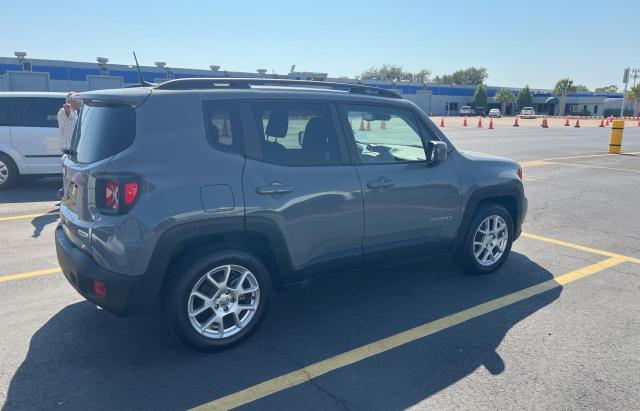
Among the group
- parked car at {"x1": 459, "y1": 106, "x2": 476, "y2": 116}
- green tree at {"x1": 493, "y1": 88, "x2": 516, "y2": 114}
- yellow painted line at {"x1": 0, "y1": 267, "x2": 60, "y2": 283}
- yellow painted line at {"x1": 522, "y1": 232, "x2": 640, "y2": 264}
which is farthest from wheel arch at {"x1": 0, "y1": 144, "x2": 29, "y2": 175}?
green tree at {"x1": 493, "y1": 88, "x2": 516, "y2": 114}

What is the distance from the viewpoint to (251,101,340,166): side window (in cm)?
368

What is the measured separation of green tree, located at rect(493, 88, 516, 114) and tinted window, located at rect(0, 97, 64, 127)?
87.0 m

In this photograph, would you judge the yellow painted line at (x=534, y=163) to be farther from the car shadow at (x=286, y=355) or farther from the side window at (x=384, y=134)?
the side window at (x=384, y=134)

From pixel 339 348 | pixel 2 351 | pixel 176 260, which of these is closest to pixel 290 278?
pixel 339 348

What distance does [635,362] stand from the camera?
346 centimetres

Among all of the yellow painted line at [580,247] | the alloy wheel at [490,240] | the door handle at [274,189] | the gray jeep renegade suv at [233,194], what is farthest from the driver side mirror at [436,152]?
the yellow painted line at [580,247]

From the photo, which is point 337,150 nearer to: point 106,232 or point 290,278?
point 290,278

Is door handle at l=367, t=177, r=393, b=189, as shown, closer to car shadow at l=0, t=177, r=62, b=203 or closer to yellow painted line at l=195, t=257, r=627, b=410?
yellow painted line at l=195, t=257, r=627, b=410

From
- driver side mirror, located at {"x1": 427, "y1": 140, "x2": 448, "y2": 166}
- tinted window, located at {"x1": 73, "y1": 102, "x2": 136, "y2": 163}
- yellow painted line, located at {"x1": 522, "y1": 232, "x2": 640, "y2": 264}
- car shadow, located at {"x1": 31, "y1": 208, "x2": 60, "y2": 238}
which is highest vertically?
tinted window, located at {"x1": 73, "y1": 102, "x2": 136, "y2": 163}

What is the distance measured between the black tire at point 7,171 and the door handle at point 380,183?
7.94m

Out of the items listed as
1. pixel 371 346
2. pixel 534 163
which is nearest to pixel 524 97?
pixel 534 163

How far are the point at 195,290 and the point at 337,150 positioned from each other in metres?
1.56

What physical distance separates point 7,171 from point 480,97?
271ft

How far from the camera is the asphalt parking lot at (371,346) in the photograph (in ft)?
9.93
